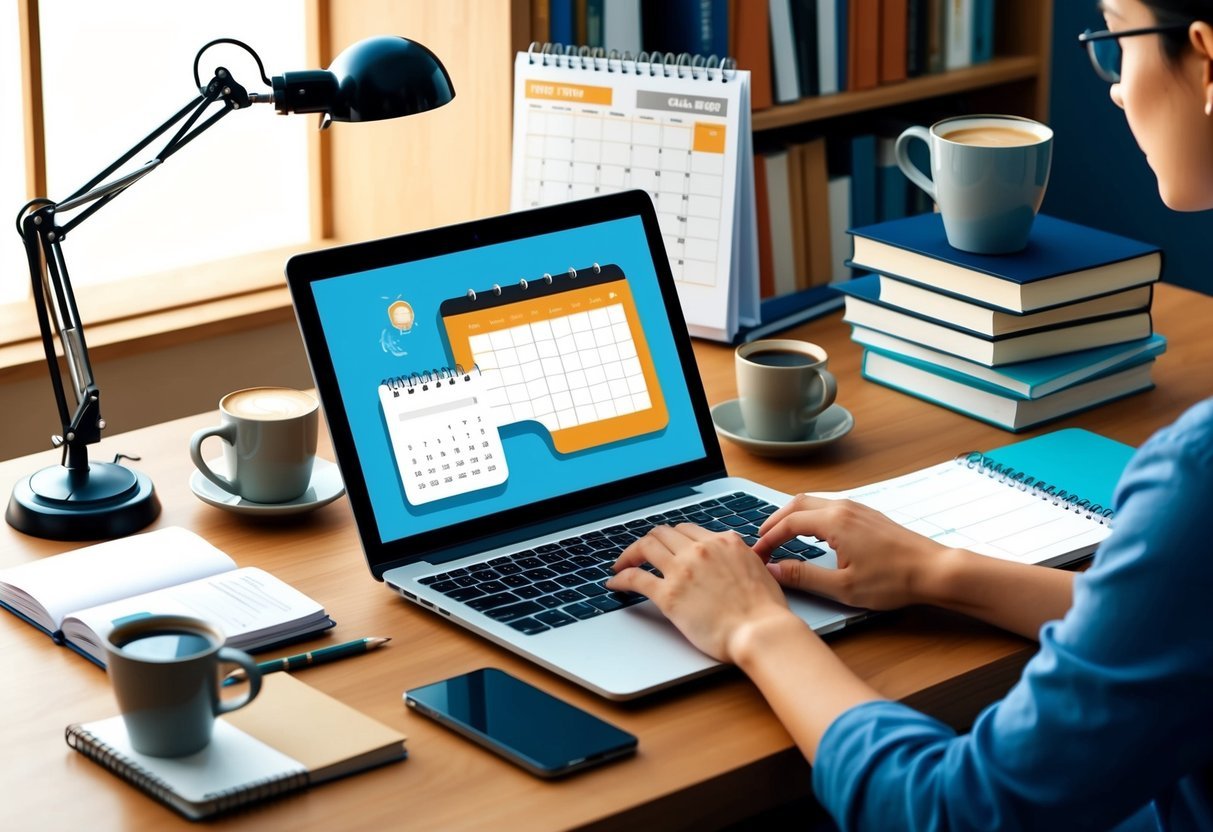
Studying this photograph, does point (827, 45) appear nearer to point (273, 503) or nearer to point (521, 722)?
point (273, 503)

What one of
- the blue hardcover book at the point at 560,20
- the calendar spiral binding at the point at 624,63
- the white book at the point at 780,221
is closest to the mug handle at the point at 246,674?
the calendar spiral binding at the point at 624,63

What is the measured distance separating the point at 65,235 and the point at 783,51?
3.88 ft

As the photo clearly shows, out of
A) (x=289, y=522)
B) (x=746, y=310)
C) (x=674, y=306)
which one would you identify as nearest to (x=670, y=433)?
(x=674, y=306)

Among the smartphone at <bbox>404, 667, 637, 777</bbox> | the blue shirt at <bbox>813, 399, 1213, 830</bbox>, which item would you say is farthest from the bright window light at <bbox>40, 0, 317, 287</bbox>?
the blue shirt at <bbox>813, 399, 1213, 830</bbox>

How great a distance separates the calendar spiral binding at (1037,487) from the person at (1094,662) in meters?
0.21

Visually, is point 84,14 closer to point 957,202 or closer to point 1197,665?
point 957,202

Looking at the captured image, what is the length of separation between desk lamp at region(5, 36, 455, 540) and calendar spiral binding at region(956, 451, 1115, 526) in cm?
61

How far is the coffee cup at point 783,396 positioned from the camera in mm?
1511

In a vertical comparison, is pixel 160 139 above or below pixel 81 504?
above

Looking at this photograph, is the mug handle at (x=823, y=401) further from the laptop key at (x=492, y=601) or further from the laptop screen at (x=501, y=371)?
the laptop key at (x=492, y=601)

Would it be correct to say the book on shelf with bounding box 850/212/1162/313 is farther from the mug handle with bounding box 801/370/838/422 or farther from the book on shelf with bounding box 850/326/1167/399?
the mug handle with bounding box 801/370/838/422

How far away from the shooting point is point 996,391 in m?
1.60

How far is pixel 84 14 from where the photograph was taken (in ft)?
7.40

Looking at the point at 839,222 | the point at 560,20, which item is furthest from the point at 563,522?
the point at 839,222
